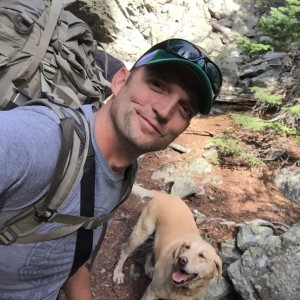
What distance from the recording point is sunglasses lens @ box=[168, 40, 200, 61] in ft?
5.24

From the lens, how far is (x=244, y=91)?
1199 cm

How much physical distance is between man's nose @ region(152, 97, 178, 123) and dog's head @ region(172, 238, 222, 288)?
2490 millimetres

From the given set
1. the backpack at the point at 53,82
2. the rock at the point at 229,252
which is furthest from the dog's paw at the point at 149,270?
the backpack at the point at 53,82

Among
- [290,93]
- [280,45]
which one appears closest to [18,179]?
[290,93]

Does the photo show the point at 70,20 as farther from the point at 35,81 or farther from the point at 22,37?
the point at 35,81

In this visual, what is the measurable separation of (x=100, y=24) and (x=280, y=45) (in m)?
8.10

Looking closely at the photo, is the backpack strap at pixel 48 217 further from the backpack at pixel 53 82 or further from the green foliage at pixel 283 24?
the green foliage at pixel 283 24

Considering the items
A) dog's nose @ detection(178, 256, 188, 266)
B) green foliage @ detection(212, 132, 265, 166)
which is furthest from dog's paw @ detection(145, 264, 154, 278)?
green foliage @ detection(212, 132, 265, 166)

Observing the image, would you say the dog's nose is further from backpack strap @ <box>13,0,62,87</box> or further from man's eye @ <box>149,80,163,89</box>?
man's eye @ <box>149,80,163,89</box>

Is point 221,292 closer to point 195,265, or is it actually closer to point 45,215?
point 195,265

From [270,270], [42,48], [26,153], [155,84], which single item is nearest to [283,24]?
[270,270]

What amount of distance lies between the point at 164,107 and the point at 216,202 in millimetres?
4990

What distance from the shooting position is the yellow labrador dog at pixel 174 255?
372 centimetres

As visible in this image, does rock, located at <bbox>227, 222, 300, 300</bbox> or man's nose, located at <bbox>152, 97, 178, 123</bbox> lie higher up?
man's nose, located at <bbox>152, 97, 178, 123</bbox>
